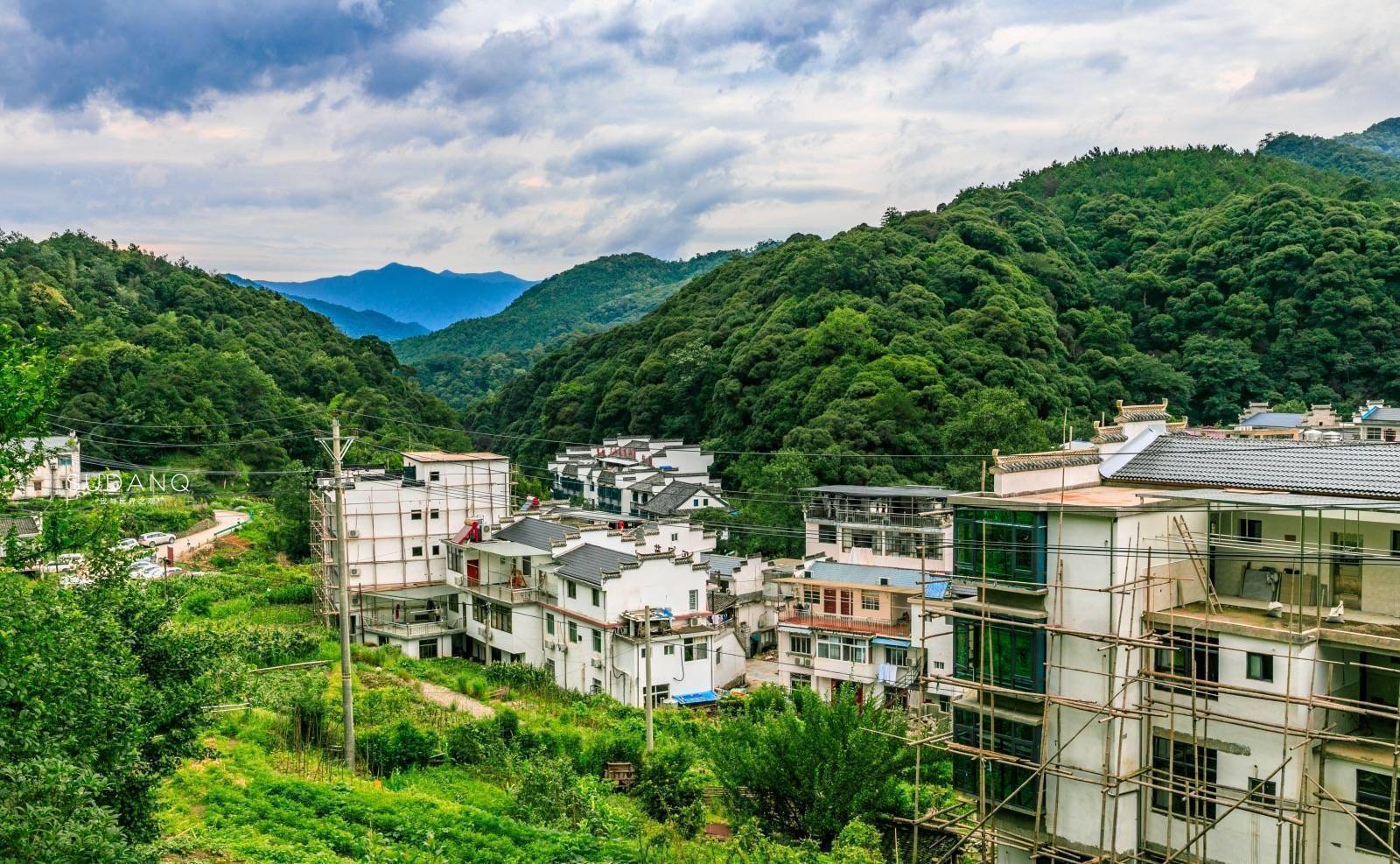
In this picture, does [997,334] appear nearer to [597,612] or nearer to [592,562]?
[592,562]

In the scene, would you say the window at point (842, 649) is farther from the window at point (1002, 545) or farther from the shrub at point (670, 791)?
the window at point (1002, 545)

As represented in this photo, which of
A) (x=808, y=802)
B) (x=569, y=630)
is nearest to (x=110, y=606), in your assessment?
(x=808, y=802)

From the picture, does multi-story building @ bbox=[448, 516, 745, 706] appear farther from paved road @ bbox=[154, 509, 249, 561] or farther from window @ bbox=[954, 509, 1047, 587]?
paved road @ bbox=[154, 509, 249, 561]

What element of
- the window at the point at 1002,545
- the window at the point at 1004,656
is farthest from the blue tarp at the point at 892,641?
the window at the point at 1002,545

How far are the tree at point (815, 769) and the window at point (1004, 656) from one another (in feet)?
6.35

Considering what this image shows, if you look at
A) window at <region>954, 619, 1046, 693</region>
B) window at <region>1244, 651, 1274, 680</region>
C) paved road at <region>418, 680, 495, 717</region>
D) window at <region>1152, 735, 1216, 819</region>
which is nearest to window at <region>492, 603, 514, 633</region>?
paved road at <region>418, 680, 495, 717</region>

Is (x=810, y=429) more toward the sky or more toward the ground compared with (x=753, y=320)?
more toward the ground

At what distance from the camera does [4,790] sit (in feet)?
26.5

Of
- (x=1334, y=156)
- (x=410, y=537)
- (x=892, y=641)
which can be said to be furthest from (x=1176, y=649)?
(x=1334, y=156)

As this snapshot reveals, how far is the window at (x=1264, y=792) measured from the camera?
12.7m

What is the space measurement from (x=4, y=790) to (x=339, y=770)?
33.0 feet

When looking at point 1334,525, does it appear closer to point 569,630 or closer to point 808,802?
point 808,802

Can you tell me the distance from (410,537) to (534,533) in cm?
487

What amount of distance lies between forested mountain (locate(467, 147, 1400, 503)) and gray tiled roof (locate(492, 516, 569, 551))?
41.3 ft
